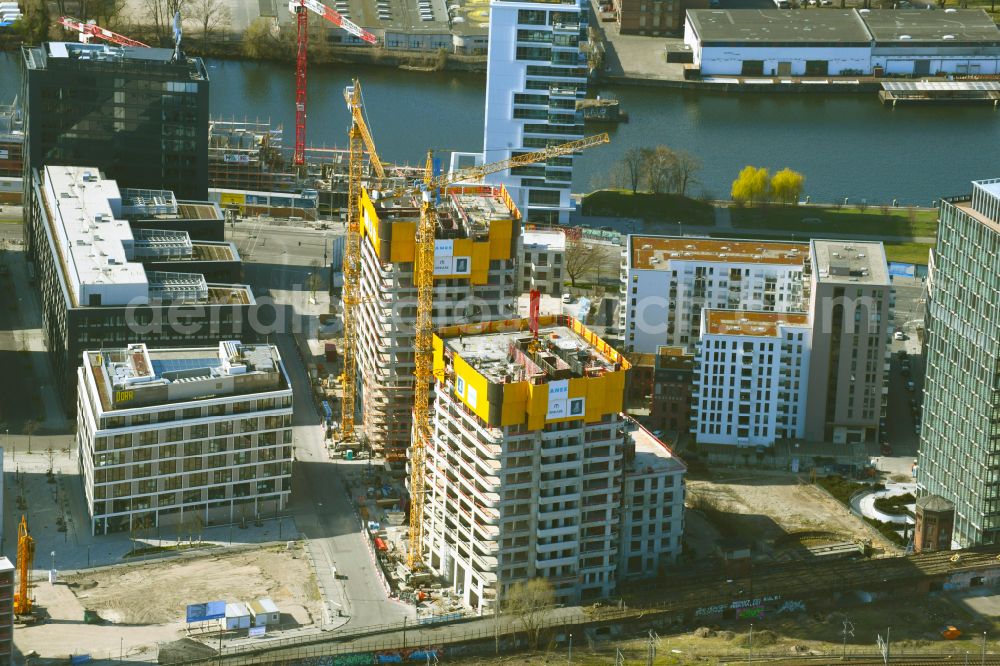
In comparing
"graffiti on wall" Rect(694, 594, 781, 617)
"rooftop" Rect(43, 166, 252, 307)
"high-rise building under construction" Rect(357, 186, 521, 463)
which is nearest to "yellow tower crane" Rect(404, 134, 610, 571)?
"high-rise building under construction" Rect(357, 186, 521, 463)

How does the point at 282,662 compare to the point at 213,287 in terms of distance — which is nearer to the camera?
the point at 282,662

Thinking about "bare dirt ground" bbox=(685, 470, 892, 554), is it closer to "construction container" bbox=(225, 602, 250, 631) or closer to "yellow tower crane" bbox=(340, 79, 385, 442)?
"yellow tower crane" bbox=(340, 79, 385, 442)

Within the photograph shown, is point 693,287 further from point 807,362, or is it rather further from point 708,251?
point 807,362

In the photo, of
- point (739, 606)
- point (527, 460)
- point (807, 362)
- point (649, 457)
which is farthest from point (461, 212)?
point (739, 606)

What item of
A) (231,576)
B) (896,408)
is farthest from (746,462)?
(231,576)

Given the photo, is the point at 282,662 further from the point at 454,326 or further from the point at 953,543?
the point at 953,543

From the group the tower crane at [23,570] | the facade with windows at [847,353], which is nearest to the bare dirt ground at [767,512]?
the facade with windows at [847,353]
